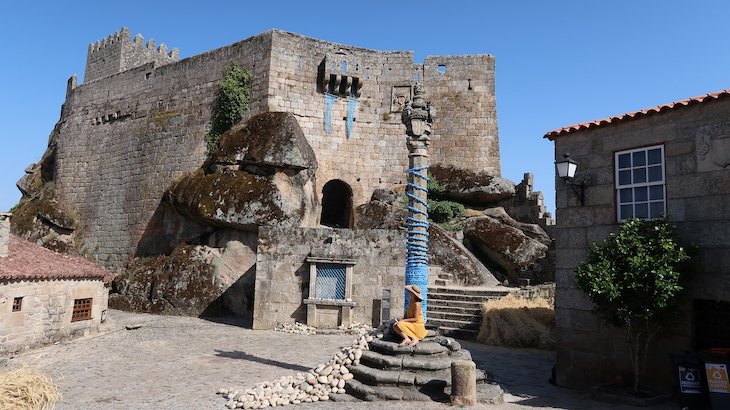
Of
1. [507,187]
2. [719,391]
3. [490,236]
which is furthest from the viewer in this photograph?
[507,187]

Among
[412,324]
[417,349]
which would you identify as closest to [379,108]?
[412,324]

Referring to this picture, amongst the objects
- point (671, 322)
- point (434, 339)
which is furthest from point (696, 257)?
point (434, 339)

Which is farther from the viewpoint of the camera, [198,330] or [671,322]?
[198,330]

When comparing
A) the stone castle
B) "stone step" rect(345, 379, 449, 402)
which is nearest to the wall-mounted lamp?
"stone step" rect(345, 379, 449, 402)

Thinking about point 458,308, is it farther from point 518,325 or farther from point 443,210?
point 443,210

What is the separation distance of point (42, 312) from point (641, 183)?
1481 centimetres

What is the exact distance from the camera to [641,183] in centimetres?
805

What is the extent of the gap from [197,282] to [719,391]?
653 inches

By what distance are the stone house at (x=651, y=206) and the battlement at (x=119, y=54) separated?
30246 millimetres

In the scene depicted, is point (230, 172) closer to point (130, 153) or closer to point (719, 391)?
point (130, 153)

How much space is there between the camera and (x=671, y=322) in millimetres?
7426

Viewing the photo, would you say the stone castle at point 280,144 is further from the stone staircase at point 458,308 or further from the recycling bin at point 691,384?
the recycling bin at point 691,384

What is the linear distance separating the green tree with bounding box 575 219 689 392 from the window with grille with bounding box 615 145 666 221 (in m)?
0.38

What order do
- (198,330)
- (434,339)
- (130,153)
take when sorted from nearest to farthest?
1. (434,339)
2. (198,330)
3. (130,153)
